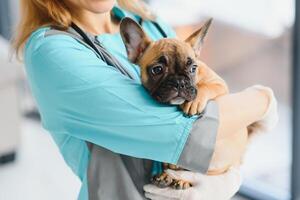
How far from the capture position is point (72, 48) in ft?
3.63

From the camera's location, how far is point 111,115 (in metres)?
1.06

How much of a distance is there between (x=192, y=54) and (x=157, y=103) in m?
0.16

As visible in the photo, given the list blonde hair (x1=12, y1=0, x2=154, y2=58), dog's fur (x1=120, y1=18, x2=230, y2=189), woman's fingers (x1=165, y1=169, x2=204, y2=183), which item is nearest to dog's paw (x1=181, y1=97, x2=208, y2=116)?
dog's fur (x1=120, y1=18, x2=230, y2=189)

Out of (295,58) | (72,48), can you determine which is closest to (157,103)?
(72,48)

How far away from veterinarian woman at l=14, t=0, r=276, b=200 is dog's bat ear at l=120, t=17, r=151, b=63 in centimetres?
3

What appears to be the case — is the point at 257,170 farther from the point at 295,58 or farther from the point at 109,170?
the point at 109,170

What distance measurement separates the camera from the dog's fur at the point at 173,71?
3.56 ft

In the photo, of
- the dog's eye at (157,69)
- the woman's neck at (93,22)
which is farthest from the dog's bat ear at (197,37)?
the woman's neck at (93,22)

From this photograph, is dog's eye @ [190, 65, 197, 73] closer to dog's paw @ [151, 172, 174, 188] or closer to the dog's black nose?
the dog's black nose

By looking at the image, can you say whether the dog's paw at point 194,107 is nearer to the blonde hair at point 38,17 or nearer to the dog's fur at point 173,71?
the dog's fur at point 173,71

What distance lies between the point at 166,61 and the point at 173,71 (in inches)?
1.0

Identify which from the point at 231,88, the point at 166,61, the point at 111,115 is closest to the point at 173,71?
the point at 166,61

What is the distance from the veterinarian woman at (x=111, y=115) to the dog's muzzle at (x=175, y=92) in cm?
2

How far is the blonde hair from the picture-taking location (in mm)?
1219
